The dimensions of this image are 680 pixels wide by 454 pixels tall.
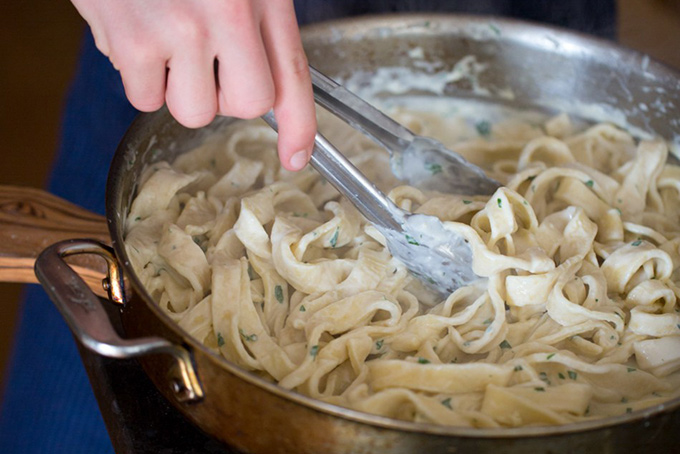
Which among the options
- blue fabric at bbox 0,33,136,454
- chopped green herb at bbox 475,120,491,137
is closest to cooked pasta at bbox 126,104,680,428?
chopped green herb at bbox 475,120,491,137

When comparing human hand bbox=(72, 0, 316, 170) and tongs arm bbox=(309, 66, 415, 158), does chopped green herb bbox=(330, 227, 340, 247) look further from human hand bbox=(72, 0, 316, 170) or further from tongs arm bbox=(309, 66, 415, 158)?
human hand bbox=(72, 0, 316, 170)

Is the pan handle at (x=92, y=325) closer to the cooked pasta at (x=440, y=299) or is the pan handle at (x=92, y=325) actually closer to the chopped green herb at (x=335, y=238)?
the cooked pasta at (x=440, y=299)

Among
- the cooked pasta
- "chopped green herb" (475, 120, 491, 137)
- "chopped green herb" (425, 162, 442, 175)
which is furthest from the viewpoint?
"chopped green herb" (475, 120, 491, 137)

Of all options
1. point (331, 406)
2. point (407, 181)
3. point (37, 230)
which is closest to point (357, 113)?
point (407, 181)

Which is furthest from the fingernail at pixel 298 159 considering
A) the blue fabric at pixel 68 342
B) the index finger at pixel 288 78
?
the blue fabric at pixel 68 342

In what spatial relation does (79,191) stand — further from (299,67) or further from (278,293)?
(299,67)

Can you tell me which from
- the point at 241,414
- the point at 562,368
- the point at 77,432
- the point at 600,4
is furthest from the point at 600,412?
the point at 600,4
